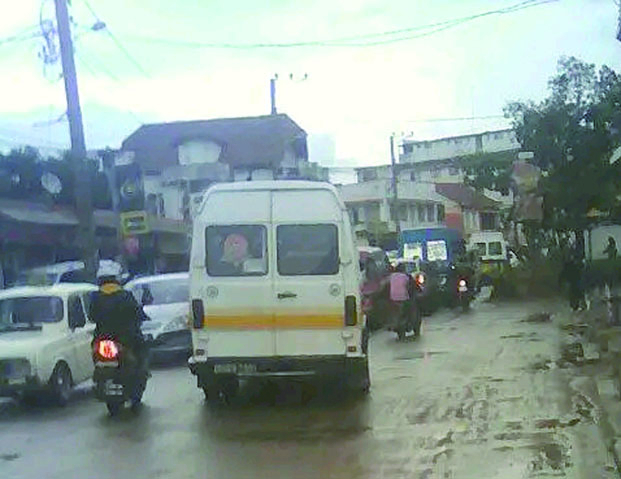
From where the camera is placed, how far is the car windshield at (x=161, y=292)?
1891 cm

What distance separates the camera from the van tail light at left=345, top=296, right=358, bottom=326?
11914 mm

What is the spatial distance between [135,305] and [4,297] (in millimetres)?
2626

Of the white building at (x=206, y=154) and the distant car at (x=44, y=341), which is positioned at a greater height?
the white building at (x=206, y=154)

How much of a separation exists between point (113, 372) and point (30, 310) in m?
2.39

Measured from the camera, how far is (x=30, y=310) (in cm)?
1370

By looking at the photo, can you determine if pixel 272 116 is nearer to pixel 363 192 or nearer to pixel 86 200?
pixel 363 192

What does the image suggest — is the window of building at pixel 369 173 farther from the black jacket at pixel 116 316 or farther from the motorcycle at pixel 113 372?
the motorcycle at pixel 113 372

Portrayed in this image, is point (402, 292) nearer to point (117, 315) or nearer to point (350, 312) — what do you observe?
point (350, 312)

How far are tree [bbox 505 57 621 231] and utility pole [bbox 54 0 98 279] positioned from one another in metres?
17.0

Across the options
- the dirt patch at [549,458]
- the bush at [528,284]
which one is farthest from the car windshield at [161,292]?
the bush at [528,284]

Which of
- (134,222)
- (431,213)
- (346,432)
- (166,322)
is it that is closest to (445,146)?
(431,213)

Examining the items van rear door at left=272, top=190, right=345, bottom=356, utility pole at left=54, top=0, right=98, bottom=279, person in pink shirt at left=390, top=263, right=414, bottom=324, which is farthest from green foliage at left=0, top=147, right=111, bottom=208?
van rear door at left=272, top=190, right=345, bottom=356

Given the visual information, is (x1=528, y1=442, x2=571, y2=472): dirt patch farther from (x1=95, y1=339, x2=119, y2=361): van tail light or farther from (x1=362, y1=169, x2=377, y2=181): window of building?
(x1=362, y1=169, x2=377, y2=181): window of building

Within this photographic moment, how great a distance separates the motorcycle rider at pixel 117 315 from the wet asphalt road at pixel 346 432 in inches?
36.0
